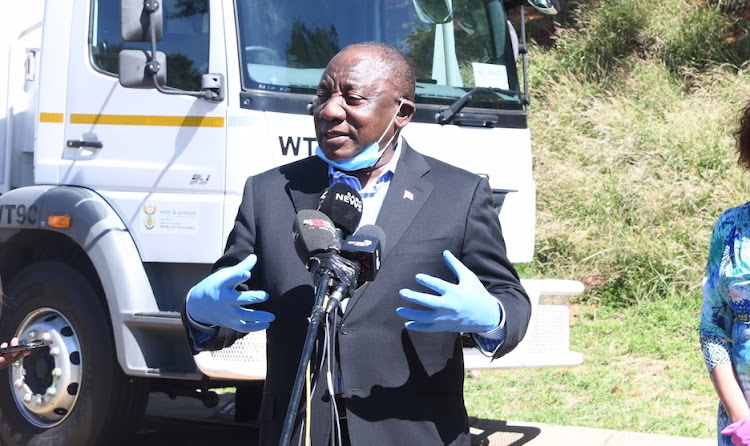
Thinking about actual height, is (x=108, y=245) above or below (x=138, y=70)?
below

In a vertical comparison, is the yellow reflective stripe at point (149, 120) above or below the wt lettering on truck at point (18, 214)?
above

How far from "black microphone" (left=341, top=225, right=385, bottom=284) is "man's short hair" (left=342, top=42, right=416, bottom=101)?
2.04 ft

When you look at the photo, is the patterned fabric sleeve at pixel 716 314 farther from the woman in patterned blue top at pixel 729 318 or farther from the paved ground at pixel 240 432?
the paved ground at pixel 240 432

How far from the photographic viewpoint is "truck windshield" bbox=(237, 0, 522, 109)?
558cm

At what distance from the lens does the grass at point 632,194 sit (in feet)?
25.1

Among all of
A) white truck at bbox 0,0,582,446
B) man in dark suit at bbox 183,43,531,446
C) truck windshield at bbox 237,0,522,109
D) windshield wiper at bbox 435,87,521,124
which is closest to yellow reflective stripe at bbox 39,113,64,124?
white truck at bbox 0,0,582,446

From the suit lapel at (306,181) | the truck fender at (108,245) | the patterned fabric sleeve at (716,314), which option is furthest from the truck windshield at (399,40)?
the patterned fabric sleeve at (716,314)

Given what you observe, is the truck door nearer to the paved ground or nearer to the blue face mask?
the paved ground

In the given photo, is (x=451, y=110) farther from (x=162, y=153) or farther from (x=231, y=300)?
(x=231, y=300)

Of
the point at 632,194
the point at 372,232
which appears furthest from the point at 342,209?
the point at 632,194

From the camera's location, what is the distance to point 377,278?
2.79 metres

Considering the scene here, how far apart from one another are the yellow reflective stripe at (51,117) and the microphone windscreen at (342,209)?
3864 millimetres

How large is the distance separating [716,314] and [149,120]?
3498 millimetres

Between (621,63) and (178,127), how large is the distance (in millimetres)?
9556
